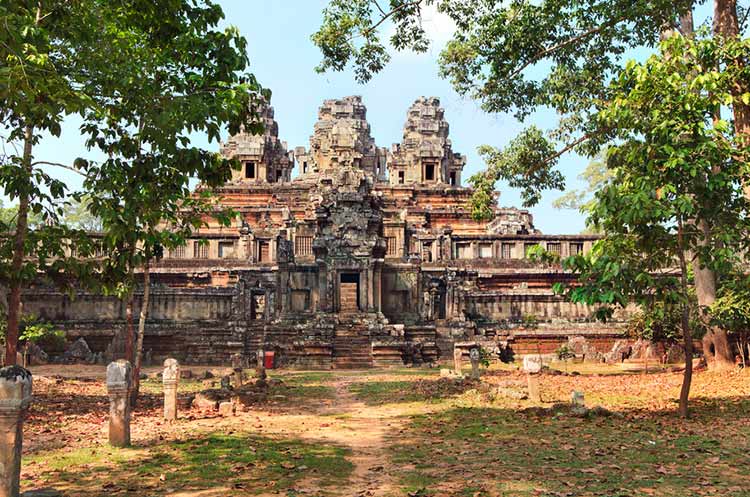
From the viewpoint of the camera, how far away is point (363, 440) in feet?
35.7

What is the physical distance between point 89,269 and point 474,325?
74.1 feet

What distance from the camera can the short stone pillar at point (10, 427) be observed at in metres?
6.79

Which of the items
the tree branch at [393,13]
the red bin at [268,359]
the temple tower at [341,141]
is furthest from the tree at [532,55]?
the temple tower at [341,141]

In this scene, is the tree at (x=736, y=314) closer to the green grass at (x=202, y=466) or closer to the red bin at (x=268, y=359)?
the green grass at (x=202, y=466)

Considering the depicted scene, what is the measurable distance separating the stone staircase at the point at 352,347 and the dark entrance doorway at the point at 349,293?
223cm

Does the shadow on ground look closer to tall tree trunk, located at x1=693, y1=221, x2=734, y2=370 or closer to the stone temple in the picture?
tall tree trunk, located at x1=693, y1=221, x2=734, y2=370

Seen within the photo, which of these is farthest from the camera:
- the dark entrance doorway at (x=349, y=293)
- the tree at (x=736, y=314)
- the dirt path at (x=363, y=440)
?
the dark entrance doorway at (x=349, y=293)

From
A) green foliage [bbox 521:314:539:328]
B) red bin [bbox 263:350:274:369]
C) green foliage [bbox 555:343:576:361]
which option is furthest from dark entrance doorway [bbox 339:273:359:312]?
green foliage [bbox 555:343:576:361]

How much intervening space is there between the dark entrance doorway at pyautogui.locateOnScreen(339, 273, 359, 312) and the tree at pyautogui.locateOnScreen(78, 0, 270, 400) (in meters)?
20.4

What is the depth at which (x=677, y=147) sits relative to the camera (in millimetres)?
10977

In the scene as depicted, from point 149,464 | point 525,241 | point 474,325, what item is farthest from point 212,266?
point 149,464

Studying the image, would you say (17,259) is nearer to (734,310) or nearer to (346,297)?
(734,310)

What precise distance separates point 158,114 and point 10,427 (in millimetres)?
5484

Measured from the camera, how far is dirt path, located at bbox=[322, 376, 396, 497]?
7797mm
